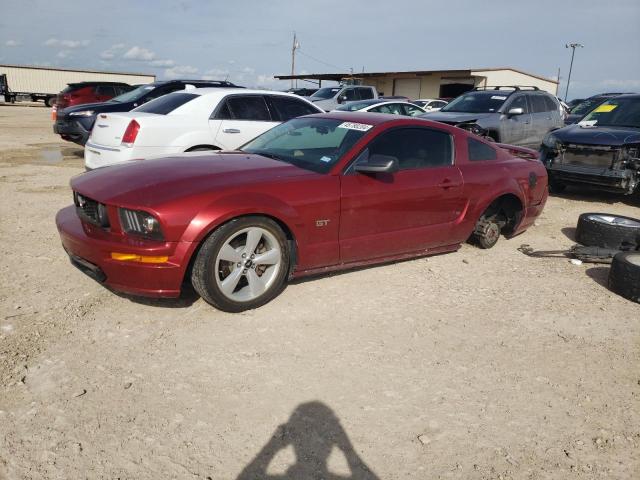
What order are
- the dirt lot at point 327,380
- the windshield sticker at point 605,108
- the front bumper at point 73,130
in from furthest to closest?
1. the front bumper at point 73,130
2. the windshield sticker at point 605,108
3. the dirt lot at point 327,380

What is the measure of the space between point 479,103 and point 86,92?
1419 cm

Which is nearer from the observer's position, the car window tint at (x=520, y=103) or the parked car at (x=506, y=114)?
the parked car at (x=506, y=114)

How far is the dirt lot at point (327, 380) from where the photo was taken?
2428mm

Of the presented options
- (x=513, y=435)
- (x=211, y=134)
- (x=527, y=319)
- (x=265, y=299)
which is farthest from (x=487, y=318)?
(x=211, y=134)

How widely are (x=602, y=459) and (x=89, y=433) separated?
249 cm

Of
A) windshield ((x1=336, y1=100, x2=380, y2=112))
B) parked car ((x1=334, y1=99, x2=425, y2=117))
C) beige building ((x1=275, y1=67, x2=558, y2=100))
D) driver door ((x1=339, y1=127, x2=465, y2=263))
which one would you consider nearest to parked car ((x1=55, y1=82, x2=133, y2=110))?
windshield ((x1=336, y1=100, x2=380, y2=112))

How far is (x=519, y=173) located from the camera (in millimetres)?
5523

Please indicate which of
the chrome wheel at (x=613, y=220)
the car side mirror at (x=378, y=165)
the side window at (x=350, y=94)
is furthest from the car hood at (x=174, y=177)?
the side window at (x=350, y=94)

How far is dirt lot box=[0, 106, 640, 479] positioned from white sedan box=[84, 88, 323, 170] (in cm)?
233

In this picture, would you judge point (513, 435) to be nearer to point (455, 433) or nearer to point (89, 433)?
point (455, 433)

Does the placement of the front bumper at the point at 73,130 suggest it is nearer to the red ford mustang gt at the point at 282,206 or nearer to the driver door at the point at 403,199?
the red ford mustang gt at the point at 282,206

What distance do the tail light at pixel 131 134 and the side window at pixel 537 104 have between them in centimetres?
848

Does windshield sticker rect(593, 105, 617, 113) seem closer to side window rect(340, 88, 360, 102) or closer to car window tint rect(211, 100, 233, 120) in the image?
car window tint rect(211, 100, 233, 120)

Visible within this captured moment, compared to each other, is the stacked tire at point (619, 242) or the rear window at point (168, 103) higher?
the rear window at point (168, 103)
